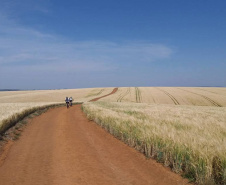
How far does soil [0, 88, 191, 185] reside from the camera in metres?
5.42

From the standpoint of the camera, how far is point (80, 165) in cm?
656

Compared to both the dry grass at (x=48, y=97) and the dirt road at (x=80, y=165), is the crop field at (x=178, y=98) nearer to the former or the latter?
the dry grass at (x=48, y=97)

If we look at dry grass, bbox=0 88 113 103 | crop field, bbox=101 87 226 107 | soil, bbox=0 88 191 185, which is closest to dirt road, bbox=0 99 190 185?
soil, bbox=0 88 191 185

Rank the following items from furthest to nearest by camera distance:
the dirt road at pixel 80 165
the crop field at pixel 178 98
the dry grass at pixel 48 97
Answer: the dry grass at pixel 48 97
the crop field at pixel 178 98
the dirt road at pixel 80 165

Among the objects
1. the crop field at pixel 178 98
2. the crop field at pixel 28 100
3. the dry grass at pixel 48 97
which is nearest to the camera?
the crop field at pixel 28 100

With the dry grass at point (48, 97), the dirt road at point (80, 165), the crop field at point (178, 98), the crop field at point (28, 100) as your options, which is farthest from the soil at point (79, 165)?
the dry grass at point (48, 97)

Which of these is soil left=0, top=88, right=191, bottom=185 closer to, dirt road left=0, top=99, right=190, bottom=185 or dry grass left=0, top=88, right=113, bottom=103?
dirt road left=0, top=99, right=190, bottom=185

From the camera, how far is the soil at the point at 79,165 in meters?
5.42

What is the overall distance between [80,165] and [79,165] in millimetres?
33

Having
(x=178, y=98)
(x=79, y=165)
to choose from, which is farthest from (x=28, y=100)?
(x=79, y=165)

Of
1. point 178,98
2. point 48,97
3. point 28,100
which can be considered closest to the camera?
point 178,98

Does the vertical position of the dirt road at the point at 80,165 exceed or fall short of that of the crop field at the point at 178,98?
it falls short

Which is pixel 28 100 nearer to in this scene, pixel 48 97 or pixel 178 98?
pixel 48 97

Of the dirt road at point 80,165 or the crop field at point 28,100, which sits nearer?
the dirt road at point 80,165
